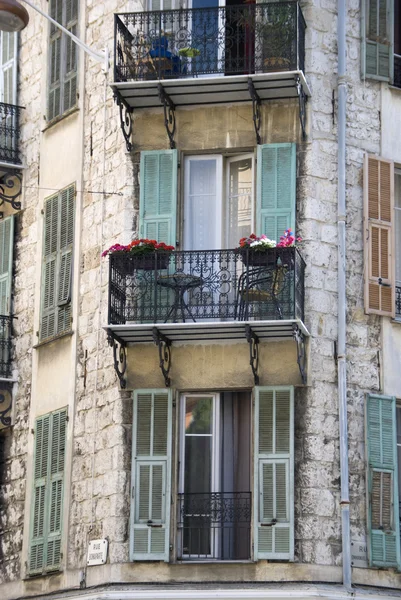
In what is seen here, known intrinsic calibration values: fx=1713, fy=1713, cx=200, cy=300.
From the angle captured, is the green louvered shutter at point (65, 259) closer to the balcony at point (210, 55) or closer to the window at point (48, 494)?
the window at point (48, 494)

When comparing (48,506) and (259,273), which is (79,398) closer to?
(48,506)

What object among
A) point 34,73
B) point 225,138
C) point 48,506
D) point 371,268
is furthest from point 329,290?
point 34,73

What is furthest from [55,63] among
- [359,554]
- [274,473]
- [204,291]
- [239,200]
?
[359,554]

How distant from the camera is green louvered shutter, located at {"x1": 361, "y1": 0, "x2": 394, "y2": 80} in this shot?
24.3 metres

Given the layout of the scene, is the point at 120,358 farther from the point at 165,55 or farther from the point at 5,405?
the point at 165,55

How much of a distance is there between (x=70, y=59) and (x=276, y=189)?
4453mm

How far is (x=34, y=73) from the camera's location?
2692 cm

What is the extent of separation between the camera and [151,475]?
2284 cm

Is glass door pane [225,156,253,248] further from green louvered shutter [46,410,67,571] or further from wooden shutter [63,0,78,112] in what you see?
green louvered shutter [46,410,67,571]

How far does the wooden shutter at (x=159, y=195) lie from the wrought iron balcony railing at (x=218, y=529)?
3.67 metres

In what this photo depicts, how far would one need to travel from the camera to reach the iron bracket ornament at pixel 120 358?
23.2 meters

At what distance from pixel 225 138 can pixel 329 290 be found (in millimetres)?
2686

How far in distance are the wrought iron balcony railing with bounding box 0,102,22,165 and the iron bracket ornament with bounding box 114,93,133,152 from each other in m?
2.75

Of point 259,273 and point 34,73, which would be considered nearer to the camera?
point 259,273
